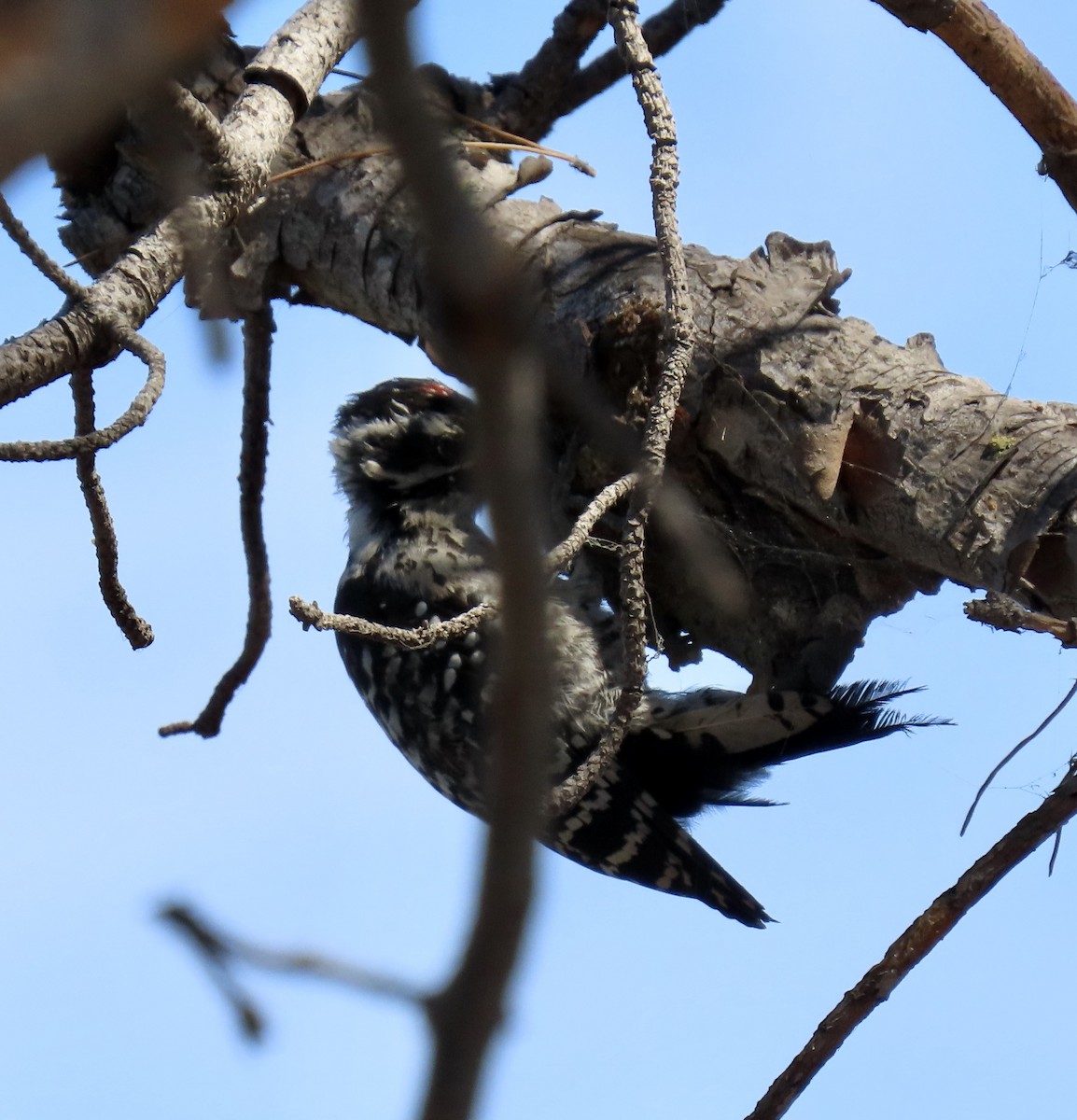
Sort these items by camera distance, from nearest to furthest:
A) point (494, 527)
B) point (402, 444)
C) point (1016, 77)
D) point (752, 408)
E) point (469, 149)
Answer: point (494, 527) → point (1016, 77) → point (752, 408) → point (469, 149) → point (402, 444)

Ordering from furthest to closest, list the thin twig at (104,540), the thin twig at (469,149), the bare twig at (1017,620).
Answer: the thin twig at (469,149) < the thin twig at (104,540) < the bare twig at (1017,620)

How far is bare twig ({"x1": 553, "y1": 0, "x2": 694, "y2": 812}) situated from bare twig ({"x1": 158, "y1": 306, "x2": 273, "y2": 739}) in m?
1.66

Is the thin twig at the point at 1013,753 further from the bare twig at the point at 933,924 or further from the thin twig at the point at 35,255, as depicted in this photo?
the thin twig at the point at 35,255

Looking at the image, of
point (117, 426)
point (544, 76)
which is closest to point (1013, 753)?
point (117, 426)

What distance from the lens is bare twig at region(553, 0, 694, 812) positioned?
1822 mm

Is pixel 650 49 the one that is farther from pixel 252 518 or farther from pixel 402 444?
pixel 252 518

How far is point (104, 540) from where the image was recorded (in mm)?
2248

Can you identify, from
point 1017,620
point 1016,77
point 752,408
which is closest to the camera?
point 1017,620

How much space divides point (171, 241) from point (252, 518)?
5.26 ft

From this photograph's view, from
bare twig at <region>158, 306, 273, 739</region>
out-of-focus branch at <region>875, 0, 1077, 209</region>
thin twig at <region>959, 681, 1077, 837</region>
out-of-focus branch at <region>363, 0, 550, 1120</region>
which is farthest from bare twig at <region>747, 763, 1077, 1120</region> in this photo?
bare twig at <region>158, 306, 273, 739</region>

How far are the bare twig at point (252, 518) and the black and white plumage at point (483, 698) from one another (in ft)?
1.03

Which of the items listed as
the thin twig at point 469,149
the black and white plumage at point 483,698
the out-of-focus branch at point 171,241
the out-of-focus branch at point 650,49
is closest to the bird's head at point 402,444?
the black and white plumage at point 483,698

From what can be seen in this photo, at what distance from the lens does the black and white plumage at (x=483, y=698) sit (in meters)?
3.20

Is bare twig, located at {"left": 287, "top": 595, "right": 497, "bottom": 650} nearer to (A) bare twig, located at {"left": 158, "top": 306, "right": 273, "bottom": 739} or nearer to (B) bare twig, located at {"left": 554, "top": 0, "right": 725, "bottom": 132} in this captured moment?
(A) bare twig, located at {"left": 158, "top": 306, "right": 273, "bottom": 739}
